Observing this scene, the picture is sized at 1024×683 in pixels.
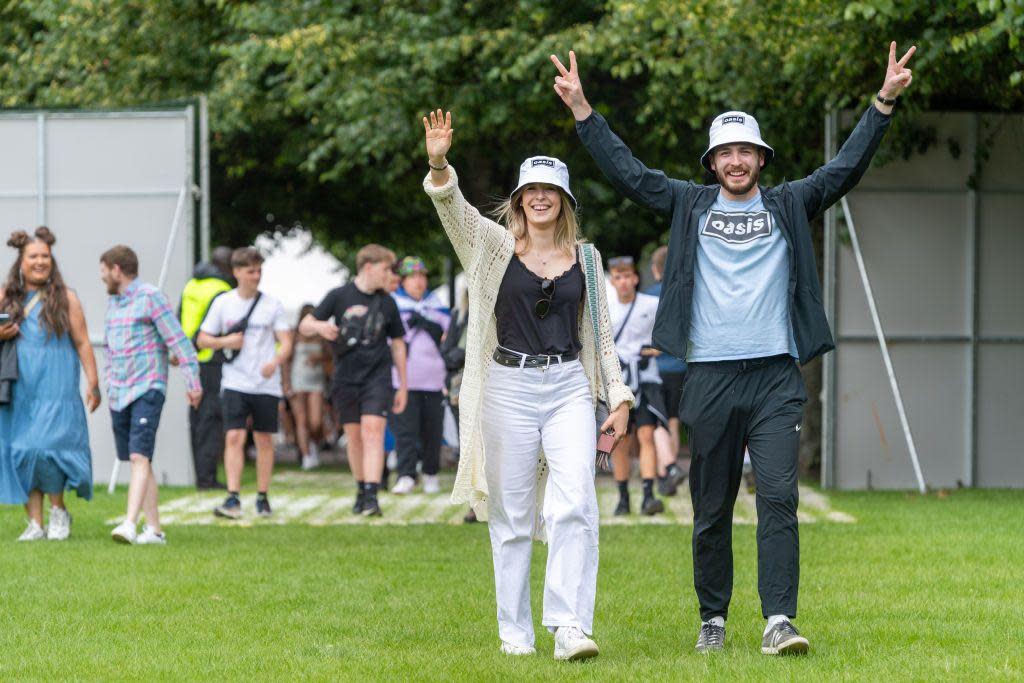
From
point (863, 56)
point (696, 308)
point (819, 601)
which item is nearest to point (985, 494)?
point (863, 56)

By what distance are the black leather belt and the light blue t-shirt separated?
52 centimetres

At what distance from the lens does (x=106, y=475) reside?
1642 cm

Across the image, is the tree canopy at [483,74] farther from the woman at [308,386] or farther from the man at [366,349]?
the man at [366,349]

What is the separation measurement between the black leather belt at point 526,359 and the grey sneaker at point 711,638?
1.21m

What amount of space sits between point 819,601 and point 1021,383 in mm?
8596

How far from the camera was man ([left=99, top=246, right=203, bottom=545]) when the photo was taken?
11109mm

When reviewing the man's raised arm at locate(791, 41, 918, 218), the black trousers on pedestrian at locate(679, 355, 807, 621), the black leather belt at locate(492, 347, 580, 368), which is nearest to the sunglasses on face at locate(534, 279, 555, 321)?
the black leather belt at locate(492, 347, 580, 368)

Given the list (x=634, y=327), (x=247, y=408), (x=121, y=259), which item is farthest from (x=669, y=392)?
(x=121, y=259)

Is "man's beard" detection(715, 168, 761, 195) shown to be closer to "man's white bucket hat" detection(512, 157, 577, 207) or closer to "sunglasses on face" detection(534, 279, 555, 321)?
"man's white bucket hat" detection(512, 157, 577, 207)

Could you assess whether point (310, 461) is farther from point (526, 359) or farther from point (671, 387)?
point (526, 359)

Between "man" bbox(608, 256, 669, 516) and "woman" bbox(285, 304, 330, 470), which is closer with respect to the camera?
"man" bbox(608, 256, 669, 516)

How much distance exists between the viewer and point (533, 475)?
702 centimetres

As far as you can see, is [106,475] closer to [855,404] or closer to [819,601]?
[855,404]

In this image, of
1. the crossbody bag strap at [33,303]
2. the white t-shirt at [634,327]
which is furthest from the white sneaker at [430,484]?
the crossbody bag strap at [33,303]
